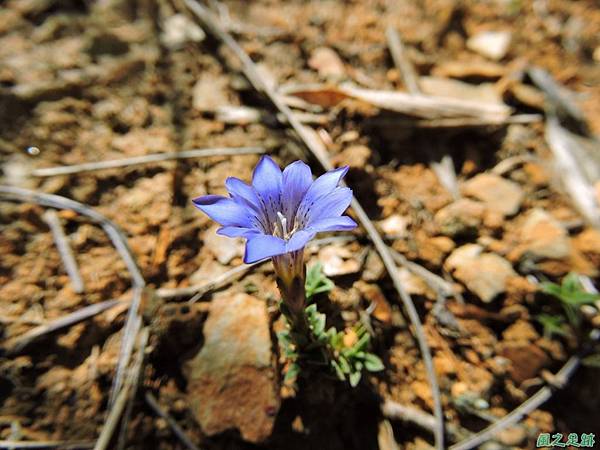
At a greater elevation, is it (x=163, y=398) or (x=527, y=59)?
(x=527, y=59)

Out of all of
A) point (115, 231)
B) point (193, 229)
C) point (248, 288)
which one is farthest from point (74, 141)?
point (248, 288)

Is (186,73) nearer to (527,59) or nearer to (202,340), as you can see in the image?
(202,340)

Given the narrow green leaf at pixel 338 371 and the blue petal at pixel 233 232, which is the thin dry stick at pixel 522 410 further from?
the blue petal at pixel 233 232

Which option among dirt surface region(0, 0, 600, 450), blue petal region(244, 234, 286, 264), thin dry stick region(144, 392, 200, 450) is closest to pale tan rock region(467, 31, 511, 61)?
dirt surface region(0, 0, 600, 450)

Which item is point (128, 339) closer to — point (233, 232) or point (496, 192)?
point (233, 232)

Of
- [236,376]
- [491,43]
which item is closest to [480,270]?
[236,376]

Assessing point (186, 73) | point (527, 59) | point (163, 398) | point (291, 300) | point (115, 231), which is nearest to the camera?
point (291, 300)

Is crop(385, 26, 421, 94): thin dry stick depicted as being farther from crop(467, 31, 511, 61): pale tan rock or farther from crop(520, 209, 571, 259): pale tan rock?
crop(520, 209, 571, 259): pale tan rock
